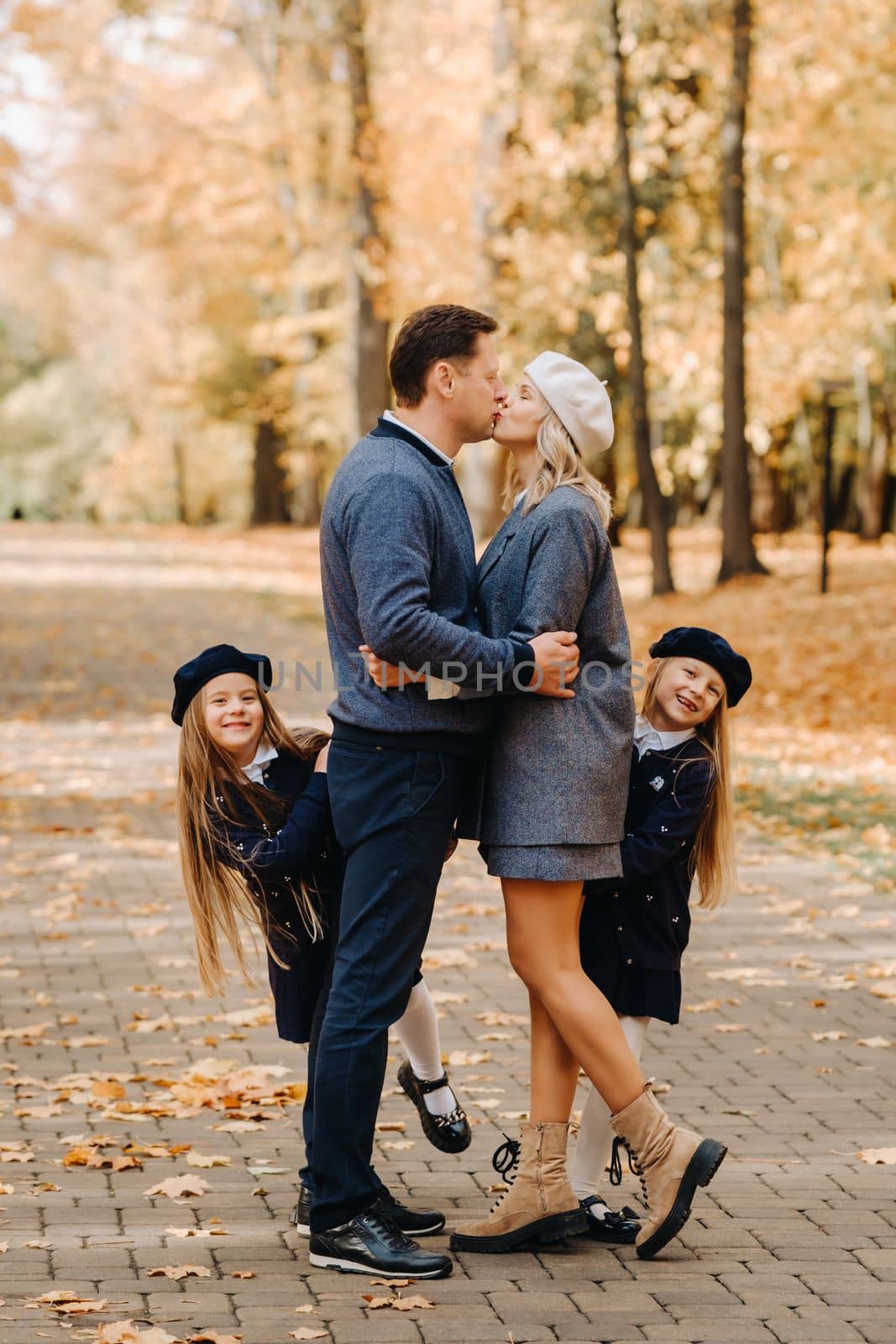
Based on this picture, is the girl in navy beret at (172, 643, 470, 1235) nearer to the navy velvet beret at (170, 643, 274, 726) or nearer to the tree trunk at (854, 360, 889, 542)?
the navy velvet beret at (170, 643, 274, 726)

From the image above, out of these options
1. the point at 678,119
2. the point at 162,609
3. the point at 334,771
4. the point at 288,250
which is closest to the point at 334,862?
the point at 334,771

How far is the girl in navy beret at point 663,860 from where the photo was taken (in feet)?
14.6

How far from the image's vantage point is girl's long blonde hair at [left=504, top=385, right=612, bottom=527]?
4.23 m

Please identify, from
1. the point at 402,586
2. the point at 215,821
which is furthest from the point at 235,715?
the point at 402,586

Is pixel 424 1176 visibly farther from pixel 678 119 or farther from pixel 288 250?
pixel 288 250

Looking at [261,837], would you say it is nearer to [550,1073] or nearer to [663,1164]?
[550,1073]

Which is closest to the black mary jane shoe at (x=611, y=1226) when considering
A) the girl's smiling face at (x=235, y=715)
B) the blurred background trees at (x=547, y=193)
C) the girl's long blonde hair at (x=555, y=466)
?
the girl's smiling face at (x=235, y=715)

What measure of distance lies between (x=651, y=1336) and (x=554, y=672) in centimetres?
141

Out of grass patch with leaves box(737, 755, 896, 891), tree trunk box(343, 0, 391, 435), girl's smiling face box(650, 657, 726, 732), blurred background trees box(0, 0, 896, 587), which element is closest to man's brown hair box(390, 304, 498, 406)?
girl's smiling face box(650, 657, 726, 732)

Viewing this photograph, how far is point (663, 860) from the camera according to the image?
4.41 m

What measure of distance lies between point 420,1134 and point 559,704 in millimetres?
1806

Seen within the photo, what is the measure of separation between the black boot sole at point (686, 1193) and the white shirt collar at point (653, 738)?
3.26 ft

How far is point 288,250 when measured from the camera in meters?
39.6

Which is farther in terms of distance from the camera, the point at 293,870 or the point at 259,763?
the point at 259,763
